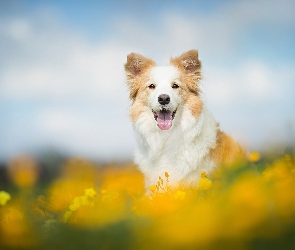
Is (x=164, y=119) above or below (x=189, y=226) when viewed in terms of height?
above

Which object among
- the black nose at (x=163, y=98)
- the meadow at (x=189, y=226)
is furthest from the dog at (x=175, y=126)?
the meadow at (x=189, y=226)

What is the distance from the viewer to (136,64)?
16.6 ft

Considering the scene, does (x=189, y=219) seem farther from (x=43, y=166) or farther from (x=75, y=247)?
(x=43, y=166)

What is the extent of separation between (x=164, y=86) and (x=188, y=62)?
1.60 feet

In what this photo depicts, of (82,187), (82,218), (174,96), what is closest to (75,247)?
(82,218)

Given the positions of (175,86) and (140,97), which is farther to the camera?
(140,97)

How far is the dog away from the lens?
4.65 metres

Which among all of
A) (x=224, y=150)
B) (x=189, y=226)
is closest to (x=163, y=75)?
(x=224, y=150)

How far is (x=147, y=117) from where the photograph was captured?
4.89 metres

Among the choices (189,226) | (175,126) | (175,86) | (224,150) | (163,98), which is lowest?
(189,226)

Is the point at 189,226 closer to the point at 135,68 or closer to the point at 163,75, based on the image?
the point at 163,75

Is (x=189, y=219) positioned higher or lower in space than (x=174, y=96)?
lower

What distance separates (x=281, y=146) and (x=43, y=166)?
2949mm

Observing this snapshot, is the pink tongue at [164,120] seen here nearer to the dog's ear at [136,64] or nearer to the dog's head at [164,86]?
the dog's head at [164,86]
